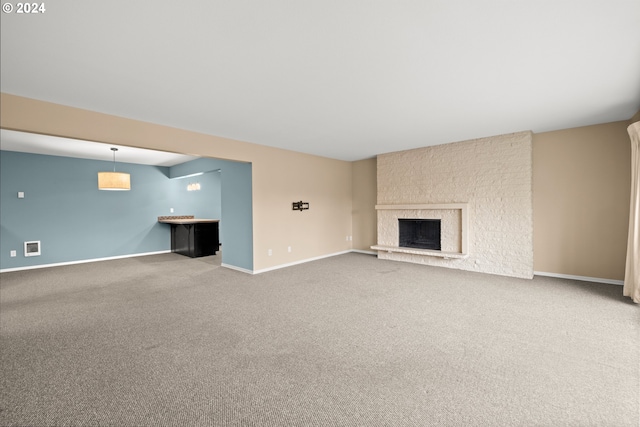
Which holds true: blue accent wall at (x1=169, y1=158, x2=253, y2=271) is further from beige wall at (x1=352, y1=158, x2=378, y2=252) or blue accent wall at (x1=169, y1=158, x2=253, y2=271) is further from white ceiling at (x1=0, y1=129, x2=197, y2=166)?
beige wall at (x1=352, y1=158, x2=378, y2=252)

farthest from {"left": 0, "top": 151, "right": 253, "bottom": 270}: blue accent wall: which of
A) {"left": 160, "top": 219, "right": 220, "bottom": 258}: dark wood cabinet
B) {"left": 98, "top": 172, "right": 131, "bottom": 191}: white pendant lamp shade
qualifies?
{"left": 98, "top": 172, "right": 131, "bottom": 191}: white pendant lamp shade

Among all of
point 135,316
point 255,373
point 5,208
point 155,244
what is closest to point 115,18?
point 255,373

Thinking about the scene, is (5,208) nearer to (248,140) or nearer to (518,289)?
(248,140)

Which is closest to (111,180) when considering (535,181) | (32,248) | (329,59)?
(32,248)

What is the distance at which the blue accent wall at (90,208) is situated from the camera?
18.7ft

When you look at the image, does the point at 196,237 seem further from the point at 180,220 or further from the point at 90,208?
the point at 90,208

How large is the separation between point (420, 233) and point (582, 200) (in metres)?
2.68

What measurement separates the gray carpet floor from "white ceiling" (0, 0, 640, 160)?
248cm

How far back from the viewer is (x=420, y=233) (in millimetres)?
6031

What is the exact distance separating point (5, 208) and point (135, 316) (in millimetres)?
5324

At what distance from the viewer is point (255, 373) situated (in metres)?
2.06

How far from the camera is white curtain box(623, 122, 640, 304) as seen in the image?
3.38 m

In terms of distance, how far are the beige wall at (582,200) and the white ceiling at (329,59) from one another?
0.54 metres

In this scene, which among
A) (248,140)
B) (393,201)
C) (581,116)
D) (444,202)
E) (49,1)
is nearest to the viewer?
(49,1)
